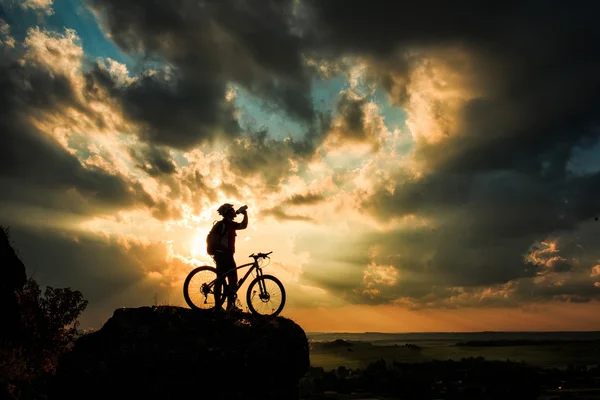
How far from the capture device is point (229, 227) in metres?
16.7

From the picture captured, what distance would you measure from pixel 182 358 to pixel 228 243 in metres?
4.46

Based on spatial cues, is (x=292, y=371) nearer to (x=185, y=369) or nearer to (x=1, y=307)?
(x=185, y=369)

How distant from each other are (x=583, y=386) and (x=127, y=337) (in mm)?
50129

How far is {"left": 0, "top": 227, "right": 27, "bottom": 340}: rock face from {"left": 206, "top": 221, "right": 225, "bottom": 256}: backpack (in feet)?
57.8

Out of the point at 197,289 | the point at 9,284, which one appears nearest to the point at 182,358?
the point at 197,289

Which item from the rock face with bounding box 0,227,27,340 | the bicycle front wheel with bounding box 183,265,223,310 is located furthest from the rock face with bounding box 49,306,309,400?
the rock face with bounding box 0,227,27,340

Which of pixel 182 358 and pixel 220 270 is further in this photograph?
pixel 220 270

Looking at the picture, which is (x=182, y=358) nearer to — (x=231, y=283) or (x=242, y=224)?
(x=231, y=283)

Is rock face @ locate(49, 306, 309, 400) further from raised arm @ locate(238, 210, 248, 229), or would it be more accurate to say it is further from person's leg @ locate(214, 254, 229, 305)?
raised arm @ locate(238, 210, 248, 229)

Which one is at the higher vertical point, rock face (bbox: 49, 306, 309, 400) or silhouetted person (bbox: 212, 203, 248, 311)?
silhouetted person (bbox: 212, 203, 248, 311)

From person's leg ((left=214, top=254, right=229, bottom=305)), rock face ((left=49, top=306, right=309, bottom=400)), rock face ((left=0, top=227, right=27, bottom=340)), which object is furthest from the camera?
rock face ((left=0, top=227, right=27, bottom=340))

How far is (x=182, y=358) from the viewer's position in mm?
13695

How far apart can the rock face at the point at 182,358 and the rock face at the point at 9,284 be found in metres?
16.0

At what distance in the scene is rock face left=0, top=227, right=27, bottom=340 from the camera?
2652 centimetres
